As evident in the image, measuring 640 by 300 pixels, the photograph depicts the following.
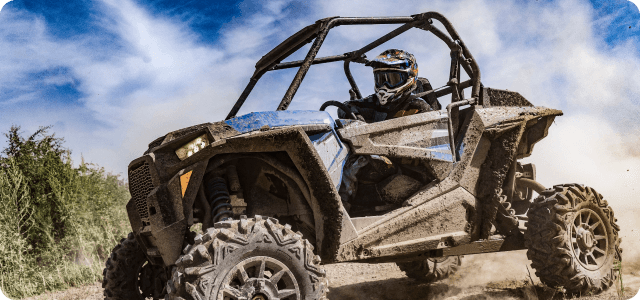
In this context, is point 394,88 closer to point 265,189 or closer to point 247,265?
point 265,189

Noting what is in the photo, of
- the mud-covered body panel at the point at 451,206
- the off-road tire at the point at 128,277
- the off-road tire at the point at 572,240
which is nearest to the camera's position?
the mud-covered body panel at the point at 451,206

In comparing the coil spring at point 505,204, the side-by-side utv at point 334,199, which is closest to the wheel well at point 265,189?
the side-by-side utv at point 334,199

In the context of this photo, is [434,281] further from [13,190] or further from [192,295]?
[13,190]

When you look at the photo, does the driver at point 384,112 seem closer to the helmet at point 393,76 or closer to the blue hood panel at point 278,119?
the helmet at point 393,76

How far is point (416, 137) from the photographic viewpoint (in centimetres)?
454

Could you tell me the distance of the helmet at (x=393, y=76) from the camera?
523 centimetres

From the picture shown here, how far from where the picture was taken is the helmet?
5.23m

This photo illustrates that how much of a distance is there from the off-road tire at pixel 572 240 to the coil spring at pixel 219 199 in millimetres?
3214

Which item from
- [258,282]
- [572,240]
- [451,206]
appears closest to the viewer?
[258,282]

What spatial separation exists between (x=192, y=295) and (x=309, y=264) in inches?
32.3

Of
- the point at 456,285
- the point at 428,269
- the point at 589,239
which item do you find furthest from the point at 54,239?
the point at 589,239

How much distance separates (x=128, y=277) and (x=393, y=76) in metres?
3.46

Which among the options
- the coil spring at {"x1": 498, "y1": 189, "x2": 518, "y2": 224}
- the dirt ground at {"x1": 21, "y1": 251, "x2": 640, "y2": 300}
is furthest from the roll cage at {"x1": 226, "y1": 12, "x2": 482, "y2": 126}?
the dirt ground at {"x1": 21, "y1": 251, "x2": 640, "y2": 300}

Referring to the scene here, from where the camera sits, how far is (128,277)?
15.7 ft
